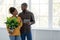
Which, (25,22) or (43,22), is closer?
(25,22)

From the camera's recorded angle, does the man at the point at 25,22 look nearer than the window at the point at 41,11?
Yes

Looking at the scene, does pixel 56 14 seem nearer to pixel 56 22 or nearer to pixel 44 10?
pixel 56 22

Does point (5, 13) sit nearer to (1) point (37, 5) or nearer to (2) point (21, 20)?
(1) point (37, 5)

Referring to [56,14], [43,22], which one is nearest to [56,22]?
[56,14]

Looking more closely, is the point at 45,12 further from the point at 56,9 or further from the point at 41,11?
the point at 56,9

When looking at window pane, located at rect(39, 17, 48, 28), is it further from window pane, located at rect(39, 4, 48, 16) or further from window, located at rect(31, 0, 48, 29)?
window pane, located at rect(39, 4, 48, 16)

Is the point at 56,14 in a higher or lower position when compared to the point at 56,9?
lower

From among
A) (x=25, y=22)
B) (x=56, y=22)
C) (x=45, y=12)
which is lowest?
(x=56, y=22)

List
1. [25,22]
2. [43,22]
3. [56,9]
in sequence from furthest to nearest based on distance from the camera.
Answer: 1. [43,22]
2. [56,9]
3. [25,22]

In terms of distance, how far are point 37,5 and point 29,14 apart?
3.43 feet

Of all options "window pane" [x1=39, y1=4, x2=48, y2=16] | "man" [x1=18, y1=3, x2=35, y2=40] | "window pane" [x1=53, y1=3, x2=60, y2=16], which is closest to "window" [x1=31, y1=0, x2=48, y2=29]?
"window pane" [x1=39, y1=4, x2=48, y2=16]

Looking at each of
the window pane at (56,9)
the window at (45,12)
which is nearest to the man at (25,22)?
the window at (45,12)

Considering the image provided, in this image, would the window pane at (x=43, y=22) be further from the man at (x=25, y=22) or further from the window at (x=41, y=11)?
the man at (x=25, y=22)

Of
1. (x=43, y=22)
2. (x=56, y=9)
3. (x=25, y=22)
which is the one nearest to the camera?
(x=25, y=22)
